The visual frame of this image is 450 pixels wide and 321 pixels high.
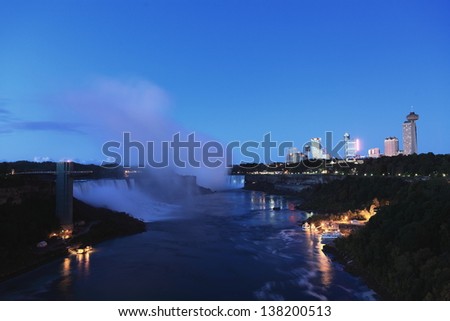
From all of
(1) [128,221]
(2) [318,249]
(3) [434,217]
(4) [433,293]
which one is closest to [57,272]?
(1) [128,221]

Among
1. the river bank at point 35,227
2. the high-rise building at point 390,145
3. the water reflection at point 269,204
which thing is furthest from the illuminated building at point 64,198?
the high-rise building at point 390,145

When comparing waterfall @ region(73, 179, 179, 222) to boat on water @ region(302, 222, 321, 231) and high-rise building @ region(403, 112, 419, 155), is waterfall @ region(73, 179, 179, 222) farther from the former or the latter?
high-rise building @ region(403, 112, 419, 155)

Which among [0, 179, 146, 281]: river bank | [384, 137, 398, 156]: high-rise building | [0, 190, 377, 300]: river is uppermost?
[384, 137, 398, 156]: high-rise building

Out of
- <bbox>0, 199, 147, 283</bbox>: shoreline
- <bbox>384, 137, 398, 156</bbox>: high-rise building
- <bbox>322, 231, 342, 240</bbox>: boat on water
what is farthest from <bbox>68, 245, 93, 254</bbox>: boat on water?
<bbox>384, 137, 398, 156</bbox>: high-rise building

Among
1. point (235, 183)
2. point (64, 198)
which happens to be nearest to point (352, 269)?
point (64, 198)

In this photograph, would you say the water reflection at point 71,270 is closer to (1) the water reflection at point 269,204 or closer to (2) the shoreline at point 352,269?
(2) the shoreline at point 352,269

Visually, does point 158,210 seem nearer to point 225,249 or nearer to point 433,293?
point 225,249

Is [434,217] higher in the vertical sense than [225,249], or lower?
higher
